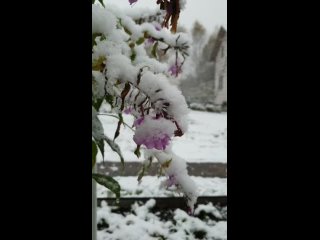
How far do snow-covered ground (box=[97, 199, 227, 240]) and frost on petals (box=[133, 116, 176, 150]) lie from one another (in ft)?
3.93

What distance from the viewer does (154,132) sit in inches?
29.3

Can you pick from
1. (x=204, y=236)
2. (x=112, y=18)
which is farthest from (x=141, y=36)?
(x=204, y=236)

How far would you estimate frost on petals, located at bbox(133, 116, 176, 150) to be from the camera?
2.41ft

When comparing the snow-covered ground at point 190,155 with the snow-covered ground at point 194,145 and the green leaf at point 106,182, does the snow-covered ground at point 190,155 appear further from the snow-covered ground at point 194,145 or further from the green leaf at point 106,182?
the green leaf at point 106,182

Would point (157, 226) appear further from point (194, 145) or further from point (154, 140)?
point (194, 145)

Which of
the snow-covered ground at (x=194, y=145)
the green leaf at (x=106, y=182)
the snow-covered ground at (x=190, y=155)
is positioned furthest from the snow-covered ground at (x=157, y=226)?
the snow-covered ground at (x=194, y=145)

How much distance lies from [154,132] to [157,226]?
1.45 meters

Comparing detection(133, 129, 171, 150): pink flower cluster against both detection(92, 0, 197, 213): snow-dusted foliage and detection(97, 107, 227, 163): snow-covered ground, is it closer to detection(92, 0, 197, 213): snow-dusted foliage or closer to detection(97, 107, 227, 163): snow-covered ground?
detection(92, 0, 197, 213): snow-dusted foliage

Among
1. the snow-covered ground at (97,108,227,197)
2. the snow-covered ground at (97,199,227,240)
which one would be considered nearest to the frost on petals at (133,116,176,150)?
the snow-covered ground at (97,108,227,197)

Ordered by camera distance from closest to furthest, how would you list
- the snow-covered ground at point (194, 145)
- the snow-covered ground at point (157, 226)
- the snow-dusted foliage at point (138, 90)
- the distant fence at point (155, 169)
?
the snow-dusted foliage at point (138, 90) < the snow-covered ground at point (157, 226) < the distant fence at point (155, 169) < the snow-covered ground at point (194, 145)

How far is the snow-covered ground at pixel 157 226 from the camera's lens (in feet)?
6.39

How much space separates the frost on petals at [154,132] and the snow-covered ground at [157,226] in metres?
1.20
